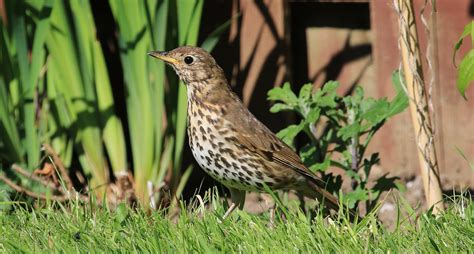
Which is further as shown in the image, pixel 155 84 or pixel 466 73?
pixel 155 84

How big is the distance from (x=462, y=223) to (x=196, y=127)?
4.23ft

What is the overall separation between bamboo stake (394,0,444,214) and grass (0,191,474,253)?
0.82 ft

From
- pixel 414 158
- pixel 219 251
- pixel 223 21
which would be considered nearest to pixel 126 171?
pixel 223 21

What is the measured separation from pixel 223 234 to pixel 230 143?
78cm

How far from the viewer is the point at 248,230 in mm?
4398

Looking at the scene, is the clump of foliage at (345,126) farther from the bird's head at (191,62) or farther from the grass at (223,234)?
the grass at (223,234)

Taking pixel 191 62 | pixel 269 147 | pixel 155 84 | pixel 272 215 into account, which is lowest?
pixel 272 215

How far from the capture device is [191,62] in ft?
17.3

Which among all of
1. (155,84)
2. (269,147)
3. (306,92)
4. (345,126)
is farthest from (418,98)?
(155,84)

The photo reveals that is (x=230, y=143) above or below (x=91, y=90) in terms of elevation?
below

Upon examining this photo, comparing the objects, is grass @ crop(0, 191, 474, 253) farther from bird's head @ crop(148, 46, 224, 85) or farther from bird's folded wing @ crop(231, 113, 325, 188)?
bird's head @ crop(148, 46, 224, 85)

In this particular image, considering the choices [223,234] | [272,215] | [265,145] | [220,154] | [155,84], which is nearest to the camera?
[223,234]

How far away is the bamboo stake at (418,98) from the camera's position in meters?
4.84

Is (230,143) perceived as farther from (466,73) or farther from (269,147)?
(466,73)
